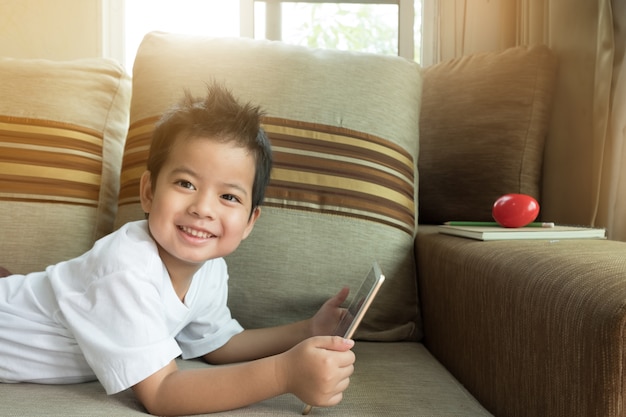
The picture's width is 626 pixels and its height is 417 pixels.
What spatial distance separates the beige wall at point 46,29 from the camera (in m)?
1.89

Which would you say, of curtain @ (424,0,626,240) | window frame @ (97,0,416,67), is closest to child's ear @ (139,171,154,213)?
curtain @ (424,0,626,240)

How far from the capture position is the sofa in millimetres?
937

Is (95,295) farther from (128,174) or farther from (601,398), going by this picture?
(601,398)

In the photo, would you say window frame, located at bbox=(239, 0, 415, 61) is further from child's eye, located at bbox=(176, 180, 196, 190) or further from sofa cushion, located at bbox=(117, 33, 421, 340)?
child's eye, located at bbox=(176, 180, 196, 190)

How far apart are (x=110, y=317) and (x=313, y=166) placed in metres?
0.50

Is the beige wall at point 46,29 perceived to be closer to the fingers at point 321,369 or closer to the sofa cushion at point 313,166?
the sofa cushion at point 313,166

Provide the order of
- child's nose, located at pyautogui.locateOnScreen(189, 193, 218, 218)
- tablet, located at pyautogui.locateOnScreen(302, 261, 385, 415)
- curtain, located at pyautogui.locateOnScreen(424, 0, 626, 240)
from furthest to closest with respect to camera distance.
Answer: curtain, located at pyautogui.locateOnScreen(424, 0, 626, 240) → child's nose, located at pyautogui.locateOnScreen(189, 193, 218, 218) → tablet, located at pyautogui.locateOnScreen(302, 261, 385, 415)

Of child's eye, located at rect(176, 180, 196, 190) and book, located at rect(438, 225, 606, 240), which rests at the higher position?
child's eye, located at rect(176, 180, 196, 190)

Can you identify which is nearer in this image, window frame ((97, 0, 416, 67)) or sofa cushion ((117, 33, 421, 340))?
sofa cushion ((117, 33, 421, 340))

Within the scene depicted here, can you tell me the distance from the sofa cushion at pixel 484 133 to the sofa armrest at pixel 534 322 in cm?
34

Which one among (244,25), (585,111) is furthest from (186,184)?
(244,25)

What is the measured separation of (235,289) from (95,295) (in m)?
0.32

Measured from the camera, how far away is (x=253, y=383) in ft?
2.55

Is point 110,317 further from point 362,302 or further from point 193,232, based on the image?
point 362,302
